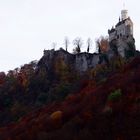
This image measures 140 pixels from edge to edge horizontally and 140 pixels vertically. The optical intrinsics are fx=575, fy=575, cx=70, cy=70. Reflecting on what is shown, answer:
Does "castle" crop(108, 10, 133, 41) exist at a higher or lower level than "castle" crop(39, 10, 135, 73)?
higher

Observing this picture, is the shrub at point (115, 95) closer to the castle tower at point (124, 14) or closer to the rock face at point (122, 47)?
the rock face at point (122, 47)

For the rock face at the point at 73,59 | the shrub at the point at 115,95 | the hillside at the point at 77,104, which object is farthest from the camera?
the rock face at the point at 73,59

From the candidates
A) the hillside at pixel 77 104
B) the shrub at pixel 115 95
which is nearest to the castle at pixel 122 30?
the hillside at pixel 77 104

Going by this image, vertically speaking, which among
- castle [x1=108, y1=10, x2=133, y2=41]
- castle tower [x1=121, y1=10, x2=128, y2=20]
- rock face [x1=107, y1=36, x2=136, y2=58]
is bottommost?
rock face [x1=107, y1=36, x2=136, y2=58]

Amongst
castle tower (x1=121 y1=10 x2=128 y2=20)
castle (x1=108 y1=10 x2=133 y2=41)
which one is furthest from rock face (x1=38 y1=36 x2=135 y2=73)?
castle tower (x1=121 y1=10 x2=128 y2=20)

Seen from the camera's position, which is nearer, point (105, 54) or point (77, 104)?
point (77, 104)

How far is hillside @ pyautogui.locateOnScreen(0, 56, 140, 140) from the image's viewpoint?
219 ft

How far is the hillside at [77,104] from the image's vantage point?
66812mm

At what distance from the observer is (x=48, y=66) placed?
396 feet

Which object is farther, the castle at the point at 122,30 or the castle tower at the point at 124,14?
the castle tower at the point at 124,14

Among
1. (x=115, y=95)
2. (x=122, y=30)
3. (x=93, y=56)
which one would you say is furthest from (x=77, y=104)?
(x=122, y=30)

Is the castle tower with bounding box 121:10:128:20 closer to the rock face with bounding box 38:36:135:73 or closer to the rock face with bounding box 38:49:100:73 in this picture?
the rock face with bounding box 38:36:135:73

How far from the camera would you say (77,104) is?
3337 inches

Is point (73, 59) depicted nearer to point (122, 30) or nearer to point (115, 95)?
point (122, 30)
